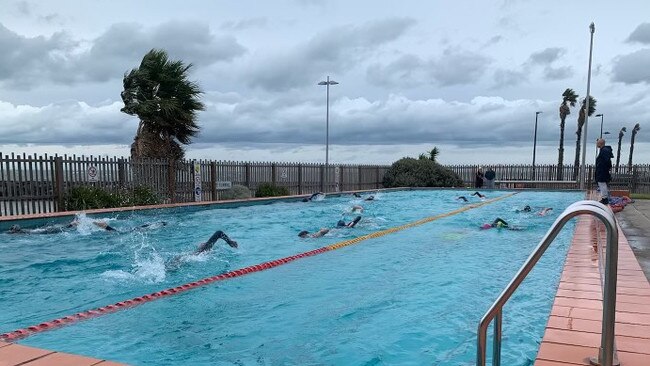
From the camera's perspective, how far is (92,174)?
13195 mm

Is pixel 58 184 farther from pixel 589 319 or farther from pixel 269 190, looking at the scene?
pixel 589 319

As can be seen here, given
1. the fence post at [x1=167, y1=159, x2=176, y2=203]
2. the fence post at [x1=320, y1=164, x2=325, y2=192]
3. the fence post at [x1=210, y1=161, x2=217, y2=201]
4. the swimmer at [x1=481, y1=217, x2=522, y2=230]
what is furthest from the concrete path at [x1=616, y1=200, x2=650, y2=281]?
the fence post at [x1=320, y1=164, x2=325, y2=192]

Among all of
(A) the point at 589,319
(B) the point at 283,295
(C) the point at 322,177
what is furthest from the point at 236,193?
(A) the point at 589,319

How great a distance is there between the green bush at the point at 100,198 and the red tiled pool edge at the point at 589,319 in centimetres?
1147

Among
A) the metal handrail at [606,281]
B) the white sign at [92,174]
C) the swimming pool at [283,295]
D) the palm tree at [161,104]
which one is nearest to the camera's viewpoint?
the metal handrail at [606,281]

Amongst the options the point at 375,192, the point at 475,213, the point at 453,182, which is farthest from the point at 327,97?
the point at 475,213

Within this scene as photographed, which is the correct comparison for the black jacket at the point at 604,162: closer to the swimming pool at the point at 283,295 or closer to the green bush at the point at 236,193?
the swimming pool at the point at 283,295

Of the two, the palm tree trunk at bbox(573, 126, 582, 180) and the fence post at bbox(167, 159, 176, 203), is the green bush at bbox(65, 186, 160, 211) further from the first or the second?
the palm tree trunk at bbox(573, 126, 582, 180)

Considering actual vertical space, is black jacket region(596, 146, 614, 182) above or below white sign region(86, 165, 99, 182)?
above

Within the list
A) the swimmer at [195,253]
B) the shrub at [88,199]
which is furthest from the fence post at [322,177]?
the swimmer at [195,253]

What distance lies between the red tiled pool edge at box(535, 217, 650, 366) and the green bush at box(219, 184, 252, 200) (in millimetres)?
13421

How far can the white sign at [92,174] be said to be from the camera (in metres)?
13.1

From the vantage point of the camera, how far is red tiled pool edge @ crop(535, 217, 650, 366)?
→ 7.95 ft

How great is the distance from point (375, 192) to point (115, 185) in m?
12.6
